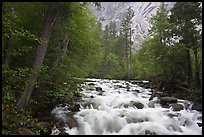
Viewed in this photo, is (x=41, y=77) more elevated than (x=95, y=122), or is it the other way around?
(x=41, y=77)

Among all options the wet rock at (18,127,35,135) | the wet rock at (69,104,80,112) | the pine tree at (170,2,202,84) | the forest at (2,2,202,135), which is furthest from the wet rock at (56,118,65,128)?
the pine tree at (170,2,202,84)

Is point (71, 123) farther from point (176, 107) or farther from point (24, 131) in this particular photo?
point (176, 107)

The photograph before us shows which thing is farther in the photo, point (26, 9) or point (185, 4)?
point (185, 4)

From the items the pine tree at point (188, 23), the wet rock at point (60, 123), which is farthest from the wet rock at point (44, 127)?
the pine tree at point (188, 23)

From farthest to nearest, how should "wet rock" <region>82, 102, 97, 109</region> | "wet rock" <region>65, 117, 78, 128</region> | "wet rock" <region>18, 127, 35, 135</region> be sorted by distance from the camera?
"wet rock" <region>82, 102, 97, 109</region> < "wet rock" <region>65, 117, 78, 128</region> < "wet rock" <region>18, 127, 35, 135</region>

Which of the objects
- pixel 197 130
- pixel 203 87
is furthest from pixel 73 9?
pixel 203 87

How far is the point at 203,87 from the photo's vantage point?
18.0 m

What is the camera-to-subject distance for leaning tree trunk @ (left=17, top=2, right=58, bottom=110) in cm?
993

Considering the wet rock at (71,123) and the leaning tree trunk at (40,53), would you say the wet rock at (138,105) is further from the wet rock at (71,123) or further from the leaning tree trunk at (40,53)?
the leaning tree trunk at (40,53)

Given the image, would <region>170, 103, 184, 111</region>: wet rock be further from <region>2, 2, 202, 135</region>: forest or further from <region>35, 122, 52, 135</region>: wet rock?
<region>35, 122, 52, 135</region>: wet rock

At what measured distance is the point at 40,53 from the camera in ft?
35.9

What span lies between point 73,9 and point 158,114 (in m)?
7.52

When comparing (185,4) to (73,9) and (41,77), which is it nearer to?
(73,9)

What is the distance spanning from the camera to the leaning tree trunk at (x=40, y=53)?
993 centimetres
